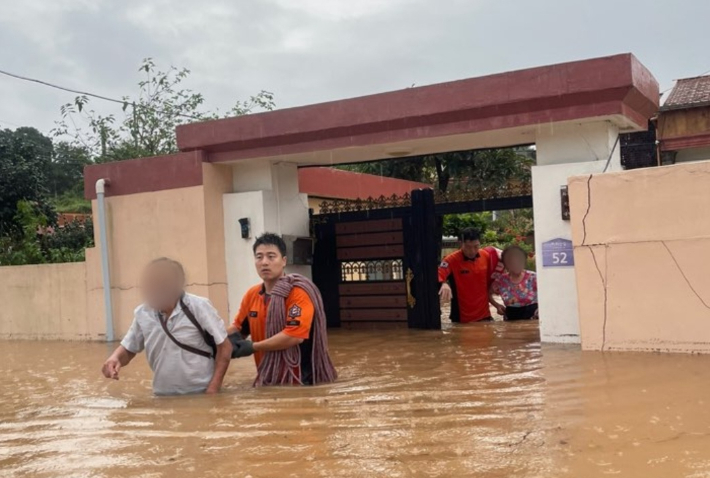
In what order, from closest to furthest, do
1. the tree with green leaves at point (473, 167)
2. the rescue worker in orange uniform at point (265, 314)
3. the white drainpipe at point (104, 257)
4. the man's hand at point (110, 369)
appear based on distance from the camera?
1. the man's hand at point (110, 369)
2. the rescue worker in orange uniform at point (265, 314)
3. the white drainpipe at point (104, 257)
4. the tree with green leaves at point (473, 167)

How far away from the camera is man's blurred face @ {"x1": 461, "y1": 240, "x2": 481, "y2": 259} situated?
375 inches

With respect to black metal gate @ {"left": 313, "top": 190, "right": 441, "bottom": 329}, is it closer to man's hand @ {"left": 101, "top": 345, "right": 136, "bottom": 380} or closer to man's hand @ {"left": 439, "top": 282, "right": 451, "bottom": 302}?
man's hand @ {"left": 439, "top": 282, "right": 451, "bottom": 302}

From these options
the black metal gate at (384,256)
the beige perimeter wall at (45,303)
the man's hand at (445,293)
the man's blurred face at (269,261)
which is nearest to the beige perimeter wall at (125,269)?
the beige perimeter wall at (45,303)

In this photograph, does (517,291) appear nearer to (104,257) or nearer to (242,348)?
(242,348)

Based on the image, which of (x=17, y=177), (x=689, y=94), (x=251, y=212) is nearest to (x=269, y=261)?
(x=251, y=212)

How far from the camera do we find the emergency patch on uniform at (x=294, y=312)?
497cm

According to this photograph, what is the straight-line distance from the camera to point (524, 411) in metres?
4.32

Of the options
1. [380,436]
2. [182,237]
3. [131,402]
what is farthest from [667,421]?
[182,237]

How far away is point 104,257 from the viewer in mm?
10086

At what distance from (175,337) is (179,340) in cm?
3

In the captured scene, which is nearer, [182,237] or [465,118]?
[465,118]

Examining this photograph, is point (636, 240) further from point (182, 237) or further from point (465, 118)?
point (182, 237)

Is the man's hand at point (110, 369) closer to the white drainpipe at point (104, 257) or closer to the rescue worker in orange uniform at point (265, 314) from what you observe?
the rescue worker in orange uniform at point (265, 314)

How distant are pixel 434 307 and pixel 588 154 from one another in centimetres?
309
